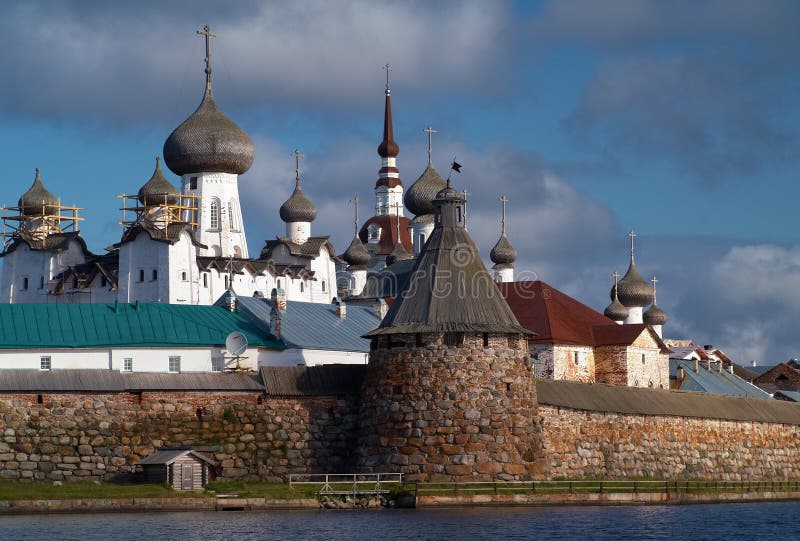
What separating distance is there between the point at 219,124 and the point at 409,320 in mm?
24705

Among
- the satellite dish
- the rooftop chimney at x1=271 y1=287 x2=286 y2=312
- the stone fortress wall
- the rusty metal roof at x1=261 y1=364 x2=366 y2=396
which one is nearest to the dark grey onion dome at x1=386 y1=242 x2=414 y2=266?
the rooftop chimney at x1=271 y1=287 x2=286 y2=312

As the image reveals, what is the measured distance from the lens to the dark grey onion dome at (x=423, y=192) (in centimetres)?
8325

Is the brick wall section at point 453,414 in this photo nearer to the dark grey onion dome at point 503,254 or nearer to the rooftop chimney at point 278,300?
the rooftop chimney at point 278,300

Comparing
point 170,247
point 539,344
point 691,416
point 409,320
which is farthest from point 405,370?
point 170,247

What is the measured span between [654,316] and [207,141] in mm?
20942

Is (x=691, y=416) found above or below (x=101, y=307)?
below

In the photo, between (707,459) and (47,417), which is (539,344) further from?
(47,417)

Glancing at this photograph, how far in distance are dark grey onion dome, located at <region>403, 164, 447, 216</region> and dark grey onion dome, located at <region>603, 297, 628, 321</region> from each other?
18.7m

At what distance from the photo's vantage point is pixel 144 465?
127ft

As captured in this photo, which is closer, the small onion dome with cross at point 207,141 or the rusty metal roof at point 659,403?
the rusty metal roof at point 659,403

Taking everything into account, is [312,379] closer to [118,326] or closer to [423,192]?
[118,326]

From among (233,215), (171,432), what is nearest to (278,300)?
(171,432)

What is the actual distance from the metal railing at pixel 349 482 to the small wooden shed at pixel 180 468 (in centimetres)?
196

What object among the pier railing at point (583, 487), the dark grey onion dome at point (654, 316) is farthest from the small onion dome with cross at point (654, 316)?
the pier railing at point (583, 487)
